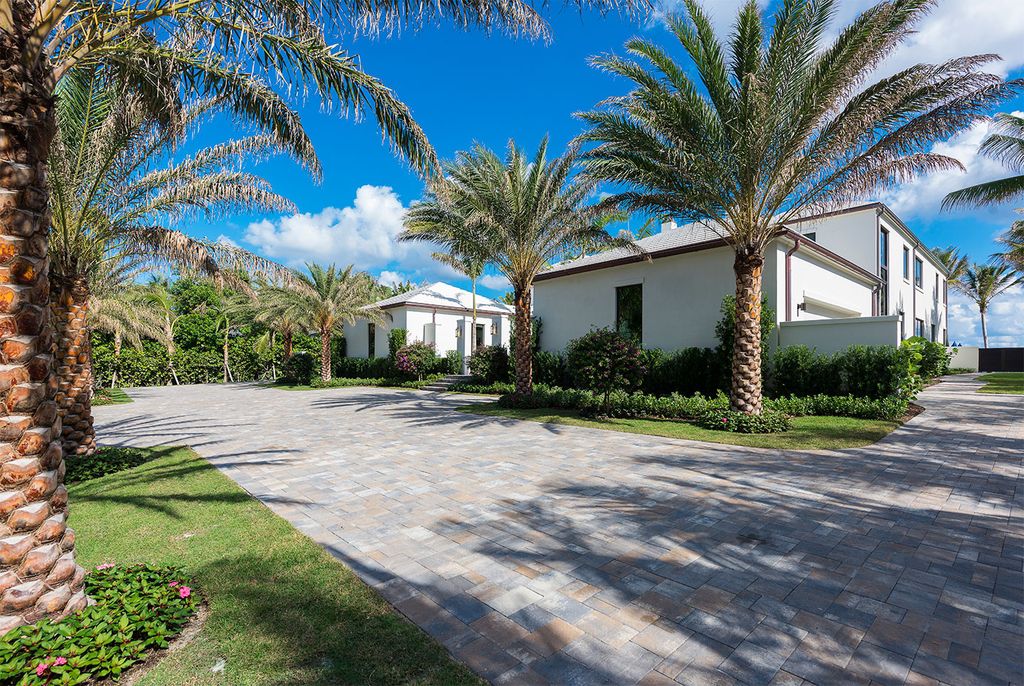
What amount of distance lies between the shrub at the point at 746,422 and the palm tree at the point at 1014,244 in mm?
18030

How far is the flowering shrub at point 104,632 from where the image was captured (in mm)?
2277

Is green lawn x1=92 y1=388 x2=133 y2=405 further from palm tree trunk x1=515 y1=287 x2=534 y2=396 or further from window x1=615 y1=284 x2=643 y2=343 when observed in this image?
window x1=615 y1=284 x2=643 y2=343

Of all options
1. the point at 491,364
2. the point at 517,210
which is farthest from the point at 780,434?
the point at 491,364

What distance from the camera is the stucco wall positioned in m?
11.7

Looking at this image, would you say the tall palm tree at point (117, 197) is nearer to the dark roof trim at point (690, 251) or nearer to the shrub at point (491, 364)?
the dark roof trim at point (690, 251)

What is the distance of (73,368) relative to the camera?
7527 millimetres

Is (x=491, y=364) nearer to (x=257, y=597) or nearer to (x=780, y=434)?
(x=780, y=434)

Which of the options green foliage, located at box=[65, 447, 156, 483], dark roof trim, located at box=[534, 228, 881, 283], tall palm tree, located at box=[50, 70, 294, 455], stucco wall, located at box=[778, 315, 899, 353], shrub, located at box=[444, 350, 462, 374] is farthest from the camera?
shrub, located at box=[444, 350, 462, 374]

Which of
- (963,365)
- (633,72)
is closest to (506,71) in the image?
(633,72)

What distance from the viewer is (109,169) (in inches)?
282

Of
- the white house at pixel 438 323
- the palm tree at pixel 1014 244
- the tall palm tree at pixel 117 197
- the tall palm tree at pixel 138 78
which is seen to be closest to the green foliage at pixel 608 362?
the tall palm tree at pixel 138 78

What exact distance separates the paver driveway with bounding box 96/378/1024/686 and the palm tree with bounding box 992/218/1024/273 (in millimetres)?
16562

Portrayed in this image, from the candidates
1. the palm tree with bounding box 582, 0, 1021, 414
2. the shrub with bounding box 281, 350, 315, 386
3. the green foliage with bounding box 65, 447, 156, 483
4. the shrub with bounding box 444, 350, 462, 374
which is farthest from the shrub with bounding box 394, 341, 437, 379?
the green foliage with bounding box 65, 447, 156, 483

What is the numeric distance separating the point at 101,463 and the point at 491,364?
47.9ft
